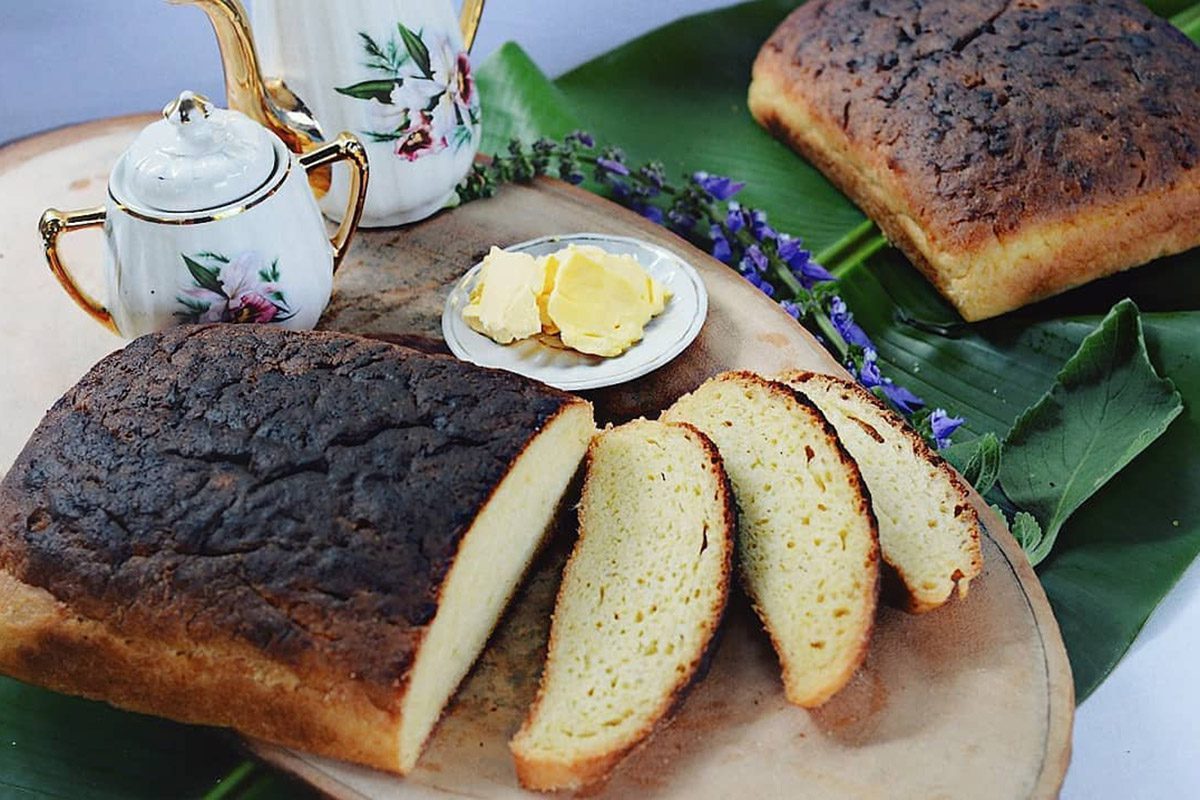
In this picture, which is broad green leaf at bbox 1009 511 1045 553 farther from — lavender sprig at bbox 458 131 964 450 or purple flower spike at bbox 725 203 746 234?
purple flower spike at bbox 725 203 746 234

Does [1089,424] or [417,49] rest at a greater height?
[417,49]

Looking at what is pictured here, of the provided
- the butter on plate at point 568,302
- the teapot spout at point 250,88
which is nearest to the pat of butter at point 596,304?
the butter on plate at point 568,302

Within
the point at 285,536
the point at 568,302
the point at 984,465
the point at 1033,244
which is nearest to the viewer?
the point at 285,536

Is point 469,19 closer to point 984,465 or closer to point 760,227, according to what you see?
point 760,227

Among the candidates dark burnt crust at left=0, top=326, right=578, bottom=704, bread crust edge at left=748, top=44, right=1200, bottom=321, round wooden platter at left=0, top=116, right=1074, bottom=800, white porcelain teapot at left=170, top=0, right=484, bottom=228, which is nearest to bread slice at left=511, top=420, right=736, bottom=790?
round wooden platter at left=0, top=116, right=1074, bottom=800

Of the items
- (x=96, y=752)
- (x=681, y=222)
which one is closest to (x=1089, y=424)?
(x=681, y=222)

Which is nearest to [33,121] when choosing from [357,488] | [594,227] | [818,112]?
[594,227]
